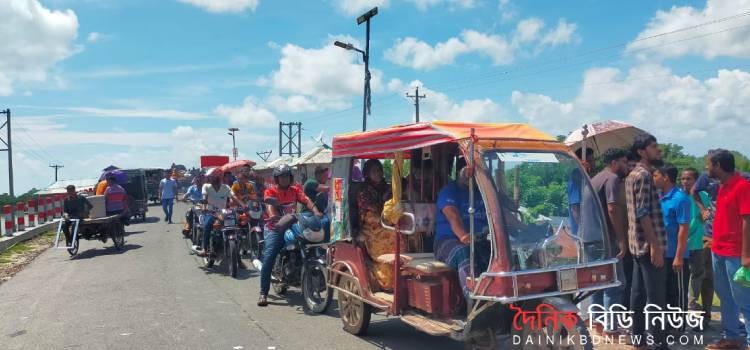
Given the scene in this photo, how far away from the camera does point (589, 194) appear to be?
4.70m

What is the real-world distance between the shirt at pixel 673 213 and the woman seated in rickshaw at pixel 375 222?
2658 millimetres

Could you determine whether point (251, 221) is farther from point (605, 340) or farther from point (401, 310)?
point (605, 340)

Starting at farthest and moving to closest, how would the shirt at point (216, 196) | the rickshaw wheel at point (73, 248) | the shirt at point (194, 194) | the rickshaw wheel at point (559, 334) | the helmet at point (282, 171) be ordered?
the rickshaw wheel at point (73, 248)
the shirt at point (194, 194)
the shirt at point (216, 196)
the helmet at point (282, 171)
the rickshaw wheel at point (559, 334)

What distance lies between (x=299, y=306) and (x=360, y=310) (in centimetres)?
182

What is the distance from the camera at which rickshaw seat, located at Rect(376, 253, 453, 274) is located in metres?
4.95

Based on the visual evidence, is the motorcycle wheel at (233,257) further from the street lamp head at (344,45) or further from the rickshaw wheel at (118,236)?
the street lamp head at (344,45)

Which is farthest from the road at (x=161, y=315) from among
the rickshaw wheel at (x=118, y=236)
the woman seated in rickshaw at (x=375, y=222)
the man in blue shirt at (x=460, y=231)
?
the rickshaw wheel at (x=118, y=236)

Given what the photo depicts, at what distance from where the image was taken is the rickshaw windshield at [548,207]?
14.4 ft

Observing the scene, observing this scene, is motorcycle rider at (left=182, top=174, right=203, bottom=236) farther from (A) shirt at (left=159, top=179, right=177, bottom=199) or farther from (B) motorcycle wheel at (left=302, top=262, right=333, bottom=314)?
(A) shirt at (left=159, top=179, right=177, bottom=199)

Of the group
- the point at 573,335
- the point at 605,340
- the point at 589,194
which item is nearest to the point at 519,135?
the point at 589,194

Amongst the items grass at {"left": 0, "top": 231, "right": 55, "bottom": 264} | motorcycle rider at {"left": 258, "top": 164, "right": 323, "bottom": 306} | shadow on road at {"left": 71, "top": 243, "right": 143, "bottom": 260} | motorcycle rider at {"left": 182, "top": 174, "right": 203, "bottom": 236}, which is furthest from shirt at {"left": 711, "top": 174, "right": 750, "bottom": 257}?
grass at {"left": 0, "top": 231, "right": 55, "bottom": 264}

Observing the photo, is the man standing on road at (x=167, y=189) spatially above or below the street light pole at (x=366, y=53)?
below

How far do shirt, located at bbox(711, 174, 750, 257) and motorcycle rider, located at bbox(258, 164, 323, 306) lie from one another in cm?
466

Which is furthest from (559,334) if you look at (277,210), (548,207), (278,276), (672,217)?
(277,210)
